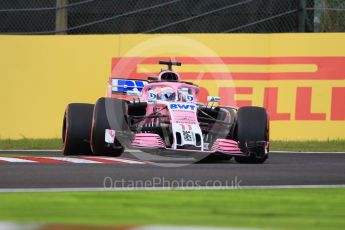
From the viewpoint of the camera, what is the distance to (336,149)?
53.6ft

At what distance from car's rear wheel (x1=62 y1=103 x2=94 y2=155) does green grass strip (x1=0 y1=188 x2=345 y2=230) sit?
464cm

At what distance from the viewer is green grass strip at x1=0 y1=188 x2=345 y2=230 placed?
6.73 meters

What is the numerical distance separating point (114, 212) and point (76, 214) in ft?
0.98

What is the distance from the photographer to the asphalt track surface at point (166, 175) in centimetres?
973

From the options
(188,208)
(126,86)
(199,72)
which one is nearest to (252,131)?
(126,86)

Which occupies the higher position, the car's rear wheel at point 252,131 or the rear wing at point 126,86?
the rear wing at point 126,86

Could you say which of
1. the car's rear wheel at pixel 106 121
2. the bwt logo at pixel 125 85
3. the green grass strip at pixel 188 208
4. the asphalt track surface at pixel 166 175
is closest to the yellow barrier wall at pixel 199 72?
the bwt logo at pixel 125 85

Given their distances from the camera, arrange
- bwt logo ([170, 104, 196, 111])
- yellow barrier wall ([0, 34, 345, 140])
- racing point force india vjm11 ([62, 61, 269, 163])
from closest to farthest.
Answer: racing point force india vjm11 ([62, 61, 269, 163])
bwt logo ([170, 104, 196, 111])
yellow barrier wall ([0, 34, 345, 140])

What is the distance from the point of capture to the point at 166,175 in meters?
10.7

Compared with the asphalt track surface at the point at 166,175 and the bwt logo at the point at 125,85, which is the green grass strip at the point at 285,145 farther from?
the asphalt track surface at the point at 166,175

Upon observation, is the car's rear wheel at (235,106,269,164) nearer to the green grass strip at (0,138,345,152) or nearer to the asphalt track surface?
the asphalt track surface

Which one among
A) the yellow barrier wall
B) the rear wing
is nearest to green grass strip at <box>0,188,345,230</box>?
the rear wing

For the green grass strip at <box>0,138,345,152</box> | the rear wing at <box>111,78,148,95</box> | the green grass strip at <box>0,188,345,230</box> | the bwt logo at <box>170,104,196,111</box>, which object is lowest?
the green grass strip at <box>0,138,345,152</box>

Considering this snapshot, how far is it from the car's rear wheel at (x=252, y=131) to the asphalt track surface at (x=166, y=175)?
253mm
